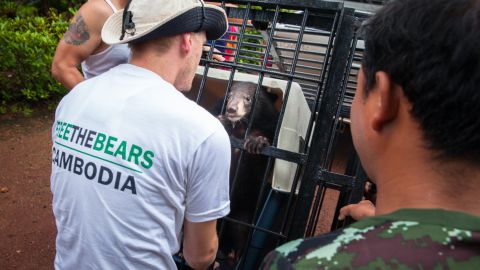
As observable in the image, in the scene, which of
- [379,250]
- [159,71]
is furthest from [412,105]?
[159,71]

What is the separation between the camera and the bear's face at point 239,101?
2.34 metres

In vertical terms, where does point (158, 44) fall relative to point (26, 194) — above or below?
above

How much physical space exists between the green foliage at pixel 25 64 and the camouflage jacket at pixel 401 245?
4.95 m

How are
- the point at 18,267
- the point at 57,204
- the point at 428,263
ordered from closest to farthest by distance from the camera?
the point at 428,263 < the point at 57,204 < the point at 18,267

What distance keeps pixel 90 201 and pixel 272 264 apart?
2.28 ft

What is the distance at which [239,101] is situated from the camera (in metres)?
2.48

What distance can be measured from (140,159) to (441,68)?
806 millimetres

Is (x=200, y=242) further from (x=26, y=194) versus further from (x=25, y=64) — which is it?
(x=25, y=64)

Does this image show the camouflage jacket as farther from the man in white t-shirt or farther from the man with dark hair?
the man in white t-shirt

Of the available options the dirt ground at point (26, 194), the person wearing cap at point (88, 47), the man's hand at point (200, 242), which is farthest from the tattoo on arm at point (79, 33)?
the dirt ground at point (26, 194)

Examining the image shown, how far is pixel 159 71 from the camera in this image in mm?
1277

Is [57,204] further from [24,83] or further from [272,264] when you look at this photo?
[24,83]

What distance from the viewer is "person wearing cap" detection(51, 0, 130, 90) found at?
206 cm

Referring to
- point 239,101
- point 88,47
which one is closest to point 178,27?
point 88,47
